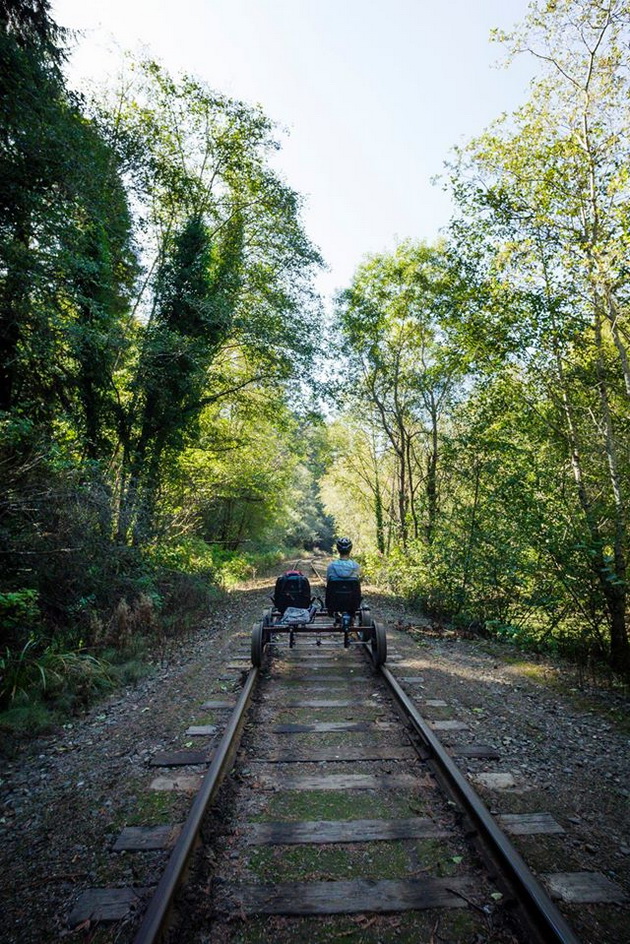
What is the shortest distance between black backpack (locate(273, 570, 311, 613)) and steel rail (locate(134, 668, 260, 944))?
6.83 feet

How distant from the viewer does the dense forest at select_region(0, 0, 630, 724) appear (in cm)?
609

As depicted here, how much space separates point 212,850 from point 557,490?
22.2 feet

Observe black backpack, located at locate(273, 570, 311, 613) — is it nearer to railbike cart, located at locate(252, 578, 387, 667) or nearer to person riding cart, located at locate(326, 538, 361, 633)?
railbike cart, located at locate(252, 578, 387, 667)

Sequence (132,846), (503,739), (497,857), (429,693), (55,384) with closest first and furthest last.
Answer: (497,857)
(132,846)
(503,739)
(429,693)
(55,384)

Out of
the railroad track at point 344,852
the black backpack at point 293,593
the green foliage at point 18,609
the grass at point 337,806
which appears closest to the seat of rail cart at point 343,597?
the black backpack at point 293,593

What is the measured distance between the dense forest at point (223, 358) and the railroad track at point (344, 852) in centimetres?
311

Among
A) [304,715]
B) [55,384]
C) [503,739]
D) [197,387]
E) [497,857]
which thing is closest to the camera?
[497,857]

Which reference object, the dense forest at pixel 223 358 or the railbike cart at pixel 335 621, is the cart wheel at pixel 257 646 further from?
the dense forest at pixel 223 358

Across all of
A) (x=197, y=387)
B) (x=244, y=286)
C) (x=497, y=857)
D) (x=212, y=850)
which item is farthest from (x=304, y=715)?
(x=244, y=286)

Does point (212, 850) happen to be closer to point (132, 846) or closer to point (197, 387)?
point (132, 846)

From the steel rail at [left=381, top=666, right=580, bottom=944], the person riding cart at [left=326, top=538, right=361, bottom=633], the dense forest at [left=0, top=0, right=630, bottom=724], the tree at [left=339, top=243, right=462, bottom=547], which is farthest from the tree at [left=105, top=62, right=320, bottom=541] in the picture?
the steel rail at [left=381, top=666, right=580, bottom=944]

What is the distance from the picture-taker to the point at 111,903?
89.8 inches

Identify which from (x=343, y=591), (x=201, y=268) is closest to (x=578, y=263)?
(x=343, y=591)

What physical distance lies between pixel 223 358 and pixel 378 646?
11.2 meters
